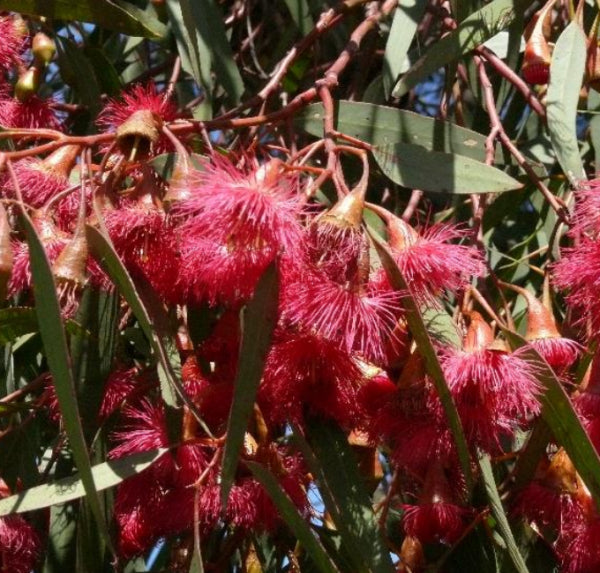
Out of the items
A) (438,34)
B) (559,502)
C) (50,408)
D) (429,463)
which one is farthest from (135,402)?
(438,34)

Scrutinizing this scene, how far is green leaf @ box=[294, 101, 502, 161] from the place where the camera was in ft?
5.15

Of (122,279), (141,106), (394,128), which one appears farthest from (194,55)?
(122,279)

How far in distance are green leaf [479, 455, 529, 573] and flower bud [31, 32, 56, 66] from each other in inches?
32.3

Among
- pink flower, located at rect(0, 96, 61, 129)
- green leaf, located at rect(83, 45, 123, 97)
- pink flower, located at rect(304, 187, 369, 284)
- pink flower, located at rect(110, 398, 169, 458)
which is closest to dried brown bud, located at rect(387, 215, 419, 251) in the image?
pink flower, located at rect(304, 187, 369, 284)

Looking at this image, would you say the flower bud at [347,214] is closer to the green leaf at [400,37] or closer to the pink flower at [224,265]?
the pink flower at [224,265]

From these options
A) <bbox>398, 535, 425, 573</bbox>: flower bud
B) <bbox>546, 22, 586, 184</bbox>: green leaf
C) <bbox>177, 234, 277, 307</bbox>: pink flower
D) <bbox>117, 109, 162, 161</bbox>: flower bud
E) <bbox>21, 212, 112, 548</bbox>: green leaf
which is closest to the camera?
<bbox>21, 212, 112, 548</bbox>: green leaf

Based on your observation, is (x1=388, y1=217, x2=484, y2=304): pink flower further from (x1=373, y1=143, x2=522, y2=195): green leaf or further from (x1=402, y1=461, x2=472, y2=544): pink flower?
(x1=402, y1=461, x2=472, y2=544): pink flower

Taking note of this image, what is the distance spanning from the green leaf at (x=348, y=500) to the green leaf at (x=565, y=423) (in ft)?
0.71

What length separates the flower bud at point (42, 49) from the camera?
176 cm

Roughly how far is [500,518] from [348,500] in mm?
172

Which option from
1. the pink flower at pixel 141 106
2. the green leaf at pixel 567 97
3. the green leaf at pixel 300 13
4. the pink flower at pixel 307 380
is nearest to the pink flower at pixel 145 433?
the pink flower at pixel 307 380

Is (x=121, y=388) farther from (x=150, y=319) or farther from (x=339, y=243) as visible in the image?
(x=339, y=243)

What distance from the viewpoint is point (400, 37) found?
5.51 feet

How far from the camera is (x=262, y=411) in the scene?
4.66 ft
